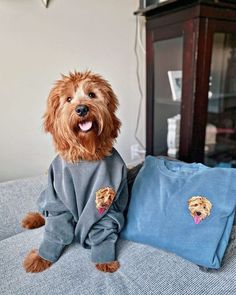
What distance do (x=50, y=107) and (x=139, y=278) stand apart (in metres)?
0.57

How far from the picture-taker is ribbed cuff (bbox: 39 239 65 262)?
2.74 feet

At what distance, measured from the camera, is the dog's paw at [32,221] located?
1.05m

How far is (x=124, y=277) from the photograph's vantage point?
0.78 m

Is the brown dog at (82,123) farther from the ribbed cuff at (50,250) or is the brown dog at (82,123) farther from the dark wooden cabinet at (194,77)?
the dark wooden cabinet at (194,77)

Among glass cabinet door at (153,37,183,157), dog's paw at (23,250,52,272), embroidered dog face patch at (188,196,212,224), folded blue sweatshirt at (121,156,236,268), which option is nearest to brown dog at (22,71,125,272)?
dog's paw at (23,250,52,272)

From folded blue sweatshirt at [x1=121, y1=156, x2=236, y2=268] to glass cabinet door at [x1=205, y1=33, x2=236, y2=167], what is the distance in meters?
0.68

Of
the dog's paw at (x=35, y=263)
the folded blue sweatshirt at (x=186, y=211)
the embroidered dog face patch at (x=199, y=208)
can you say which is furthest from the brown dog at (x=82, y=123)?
the embroidered dog face patch at (x=199, y=208)

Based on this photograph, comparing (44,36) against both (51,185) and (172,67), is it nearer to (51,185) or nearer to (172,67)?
(172,67)

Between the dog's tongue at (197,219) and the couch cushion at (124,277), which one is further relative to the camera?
the dog's tongue at (197,219)

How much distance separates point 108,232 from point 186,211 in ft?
0.84

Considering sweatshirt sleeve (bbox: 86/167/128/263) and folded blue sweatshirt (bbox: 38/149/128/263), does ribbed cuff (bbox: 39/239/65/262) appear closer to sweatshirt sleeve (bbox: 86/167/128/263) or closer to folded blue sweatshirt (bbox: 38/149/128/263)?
folded blue sweatshirt (bbox: 38/149/128/263)

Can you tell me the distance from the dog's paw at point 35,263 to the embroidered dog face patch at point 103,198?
0.73 feet

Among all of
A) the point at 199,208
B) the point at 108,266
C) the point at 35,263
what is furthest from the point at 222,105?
the point at 35,263

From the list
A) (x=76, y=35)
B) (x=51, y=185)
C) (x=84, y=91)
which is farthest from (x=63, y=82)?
(x=76, y=35)
